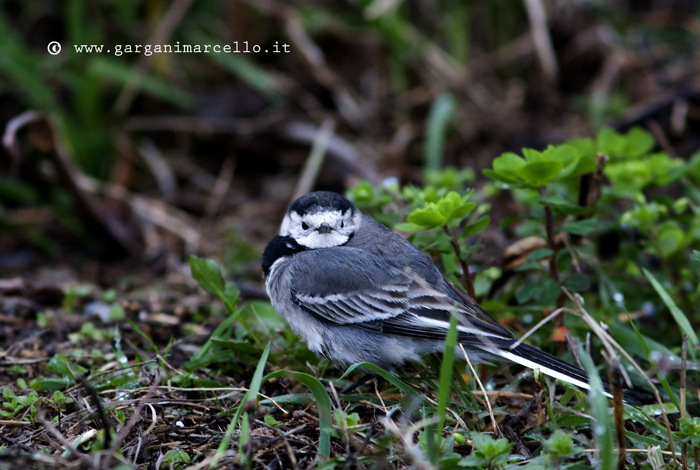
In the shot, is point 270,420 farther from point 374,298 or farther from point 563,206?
point 563,206

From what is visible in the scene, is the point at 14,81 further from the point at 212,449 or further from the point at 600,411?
the point at 600,411

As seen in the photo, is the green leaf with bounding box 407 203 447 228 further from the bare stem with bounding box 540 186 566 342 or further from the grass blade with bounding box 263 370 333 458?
the grass blade with bounding box 263 370 333 458

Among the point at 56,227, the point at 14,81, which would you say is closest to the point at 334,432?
the point at 56,227

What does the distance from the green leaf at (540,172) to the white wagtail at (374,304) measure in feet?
1.92

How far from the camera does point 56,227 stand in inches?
214

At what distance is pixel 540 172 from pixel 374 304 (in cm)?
92

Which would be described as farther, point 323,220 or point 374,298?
point 323,220

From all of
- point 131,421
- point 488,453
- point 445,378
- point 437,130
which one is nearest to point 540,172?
point 445,378

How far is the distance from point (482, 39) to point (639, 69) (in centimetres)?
159

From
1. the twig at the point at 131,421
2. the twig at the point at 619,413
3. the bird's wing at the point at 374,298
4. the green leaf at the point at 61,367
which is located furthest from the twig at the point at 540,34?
the twig at the point at 131,421

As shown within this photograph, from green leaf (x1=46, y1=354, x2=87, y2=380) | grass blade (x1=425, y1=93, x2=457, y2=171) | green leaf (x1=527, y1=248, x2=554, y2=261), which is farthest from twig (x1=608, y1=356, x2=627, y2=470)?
grass blade (x1=425, y1=93, x2=457, y2=171)

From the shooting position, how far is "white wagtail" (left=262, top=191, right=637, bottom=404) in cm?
271

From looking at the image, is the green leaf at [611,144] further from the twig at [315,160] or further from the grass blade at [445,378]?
the twig at [315,160]

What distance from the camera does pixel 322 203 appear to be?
322cm
